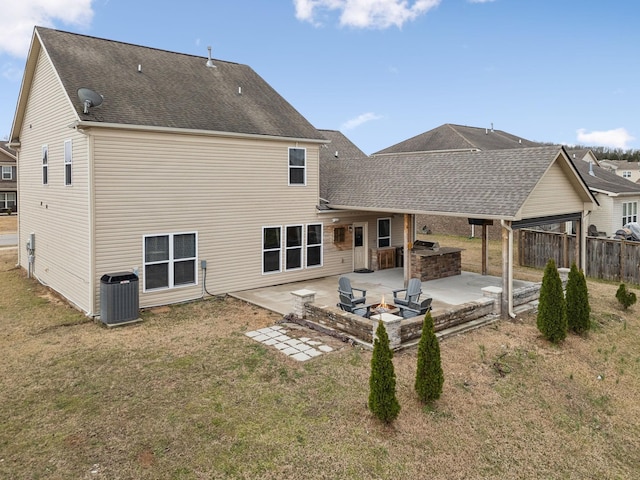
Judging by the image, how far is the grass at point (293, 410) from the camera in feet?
18.8

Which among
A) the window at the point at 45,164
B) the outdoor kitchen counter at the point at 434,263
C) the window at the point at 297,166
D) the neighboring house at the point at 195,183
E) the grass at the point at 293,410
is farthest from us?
the window at the point at 297,166

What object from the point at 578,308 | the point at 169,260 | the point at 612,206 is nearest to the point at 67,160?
the point at 169,260

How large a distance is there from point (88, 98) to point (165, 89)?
3.33 metres

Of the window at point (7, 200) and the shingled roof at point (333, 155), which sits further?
the window at point (7, 200)

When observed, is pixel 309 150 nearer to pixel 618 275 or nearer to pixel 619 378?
pixel 619 378

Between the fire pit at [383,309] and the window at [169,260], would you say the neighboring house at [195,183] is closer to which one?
the window at [169,260]

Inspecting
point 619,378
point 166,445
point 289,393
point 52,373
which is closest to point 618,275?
point 619,378

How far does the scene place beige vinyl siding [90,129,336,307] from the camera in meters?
12.0

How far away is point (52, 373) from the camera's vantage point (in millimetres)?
8211

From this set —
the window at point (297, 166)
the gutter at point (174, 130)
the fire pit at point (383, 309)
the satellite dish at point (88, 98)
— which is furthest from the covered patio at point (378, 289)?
the satellite dish at point (88, 98)

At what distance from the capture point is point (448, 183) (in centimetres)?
1435

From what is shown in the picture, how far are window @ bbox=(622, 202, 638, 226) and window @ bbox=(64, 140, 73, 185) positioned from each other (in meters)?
27.5

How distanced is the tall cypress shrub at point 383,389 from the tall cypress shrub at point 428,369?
78cm

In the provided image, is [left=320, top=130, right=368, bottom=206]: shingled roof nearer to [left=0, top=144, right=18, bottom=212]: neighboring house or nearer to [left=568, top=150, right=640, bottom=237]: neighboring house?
[left=568, top=150, right=640, bottom=237]: neighboring house
